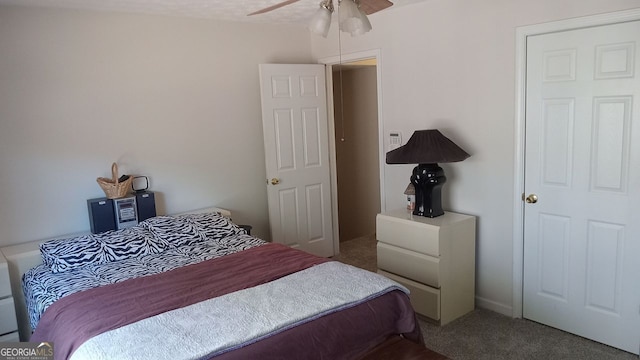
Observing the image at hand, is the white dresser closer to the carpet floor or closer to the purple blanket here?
the carpet floor

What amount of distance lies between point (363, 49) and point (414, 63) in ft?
1.91

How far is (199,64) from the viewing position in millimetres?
3959

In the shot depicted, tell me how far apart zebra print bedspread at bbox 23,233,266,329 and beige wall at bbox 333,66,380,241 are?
98.4 inches

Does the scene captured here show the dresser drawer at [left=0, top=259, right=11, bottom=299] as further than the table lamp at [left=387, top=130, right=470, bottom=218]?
No

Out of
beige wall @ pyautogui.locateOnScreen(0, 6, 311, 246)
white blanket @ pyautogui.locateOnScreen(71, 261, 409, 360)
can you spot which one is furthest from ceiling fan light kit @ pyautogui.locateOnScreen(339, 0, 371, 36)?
beige wall @ pyautogui.locateOnScreen(0, 6, 311, 246)

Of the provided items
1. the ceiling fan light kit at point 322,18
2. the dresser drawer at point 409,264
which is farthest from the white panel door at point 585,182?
the ceiling fan light kit at point 322,18

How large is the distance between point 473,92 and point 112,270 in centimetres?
264

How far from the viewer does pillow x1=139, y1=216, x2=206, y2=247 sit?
3.29 metres

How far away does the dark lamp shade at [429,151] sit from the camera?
10.7ft

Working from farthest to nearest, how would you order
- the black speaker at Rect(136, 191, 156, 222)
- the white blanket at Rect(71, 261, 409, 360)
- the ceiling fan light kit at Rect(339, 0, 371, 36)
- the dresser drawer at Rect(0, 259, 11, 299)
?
the black speaker at Rect(136, 191, 156, 222)
the dresser drawer at Rect(0, 259, 11, 299)
the ceiling fan light kit at Rect(339, 0, 371, 36)
the white blanket at Rect(71, 261, 409, 360)

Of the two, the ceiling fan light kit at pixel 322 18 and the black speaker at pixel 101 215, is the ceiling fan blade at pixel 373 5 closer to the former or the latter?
the ceiling fan light kit at pixel 322 18

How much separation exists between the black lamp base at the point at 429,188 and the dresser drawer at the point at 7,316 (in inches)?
106

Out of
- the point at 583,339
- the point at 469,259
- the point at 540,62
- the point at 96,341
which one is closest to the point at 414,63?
the point at 540,62

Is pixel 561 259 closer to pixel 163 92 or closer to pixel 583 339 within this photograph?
pixel 583 339
